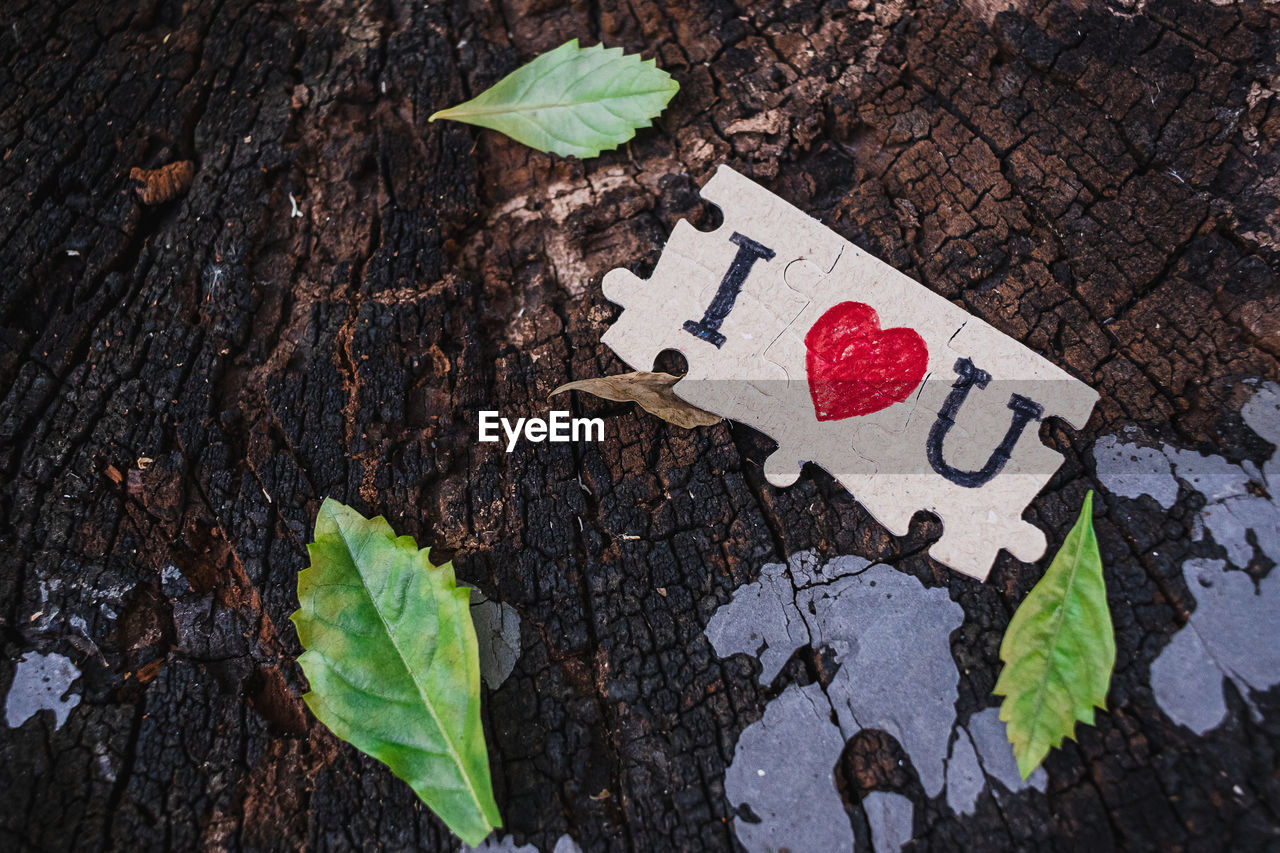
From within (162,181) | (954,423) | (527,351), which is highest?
(162,181)

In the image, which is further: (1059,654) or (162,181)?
(162,181)

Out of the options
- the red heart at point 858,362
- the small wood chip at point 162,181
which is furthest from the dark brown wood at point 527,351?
the red heart at point 858,362

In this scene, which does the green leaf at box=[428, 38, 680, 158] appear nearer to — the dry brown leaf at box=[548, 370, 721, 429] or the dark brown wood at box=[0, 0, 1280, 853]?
the dark brown wood at box=[0, 0, 1280, 853]

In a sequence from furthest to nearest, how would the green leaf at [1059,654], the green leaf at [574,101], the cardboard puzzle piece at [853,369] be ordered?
the green leaf at [574,101] < the cardboard puzzle piece at [853,369] < the green leaf at [1059,654]

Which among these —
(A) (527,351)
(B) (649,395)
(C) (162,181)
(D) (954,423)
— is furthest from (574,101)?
(D) (954,423)

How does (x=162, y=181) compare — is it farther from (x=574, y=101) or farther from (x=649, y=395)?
(x=649, y=395)

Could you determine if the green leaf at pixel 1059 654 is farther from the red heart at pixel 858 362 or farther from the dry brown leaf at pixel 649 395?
the dry brown leaf at pixel 649 395

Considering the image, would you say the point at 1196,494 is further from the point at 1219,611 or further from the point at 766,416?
the point at 766,416
